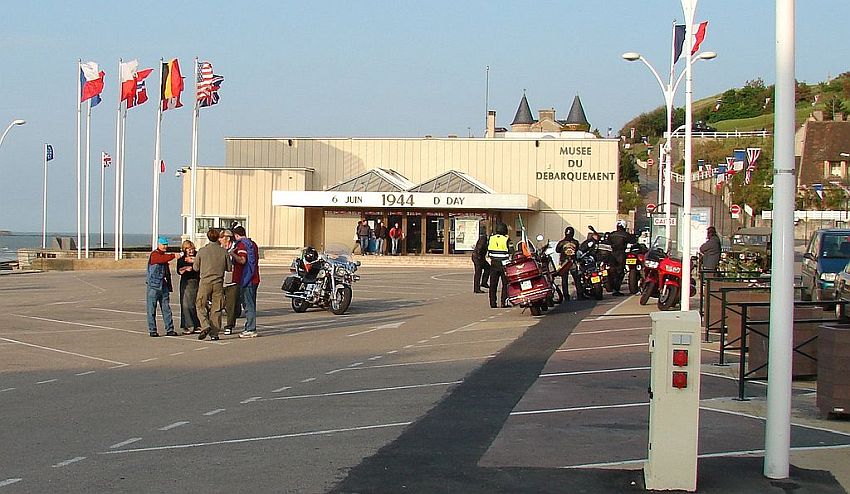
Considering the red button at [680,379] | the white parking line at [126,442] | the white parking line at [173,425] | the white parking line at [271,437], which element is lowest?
the white parking line at [173,425]

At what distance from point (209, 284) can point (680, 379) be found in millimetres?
12459

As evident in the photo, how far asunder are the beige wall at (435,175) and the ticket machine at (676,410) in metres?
48.7

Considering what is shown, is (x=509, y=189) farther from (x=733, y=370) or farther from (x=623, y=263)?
(x=733, y=370)

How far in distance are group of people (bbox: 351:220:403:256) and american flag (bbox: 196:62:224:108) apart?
12087 mm

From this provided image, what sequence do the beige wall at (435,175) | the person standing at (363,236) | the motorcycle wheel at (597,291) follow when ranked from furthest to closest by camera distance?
the beige wall at (435,175) → the person standing at (363,236) → the motorcycle wheel at (597,291)

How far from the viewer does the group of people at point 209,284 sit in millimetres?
18328

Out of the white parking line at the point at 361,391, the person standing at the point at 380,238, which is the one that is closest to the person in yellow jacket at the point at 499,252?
the white parking line at the point at 361,391

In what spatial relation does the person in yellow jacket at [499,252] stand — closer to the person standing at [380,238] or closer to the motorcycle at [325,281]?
the motorcycle at [325,281]

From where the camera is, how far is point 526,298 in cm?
2128

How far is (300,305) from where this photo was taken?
A: 23750 mm

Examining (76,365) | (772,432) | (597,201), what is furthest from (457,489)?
(597,201)

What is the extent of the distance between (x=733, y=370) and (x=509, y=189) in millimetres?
46601

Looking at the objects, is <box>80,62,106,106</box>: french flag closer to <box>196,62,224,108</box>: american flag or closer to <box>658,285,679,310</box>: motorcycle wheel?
<box>196,62,224,108</box>: american flag

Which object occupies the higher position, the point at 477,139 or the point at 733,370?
the point at 477,139
